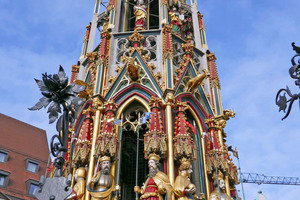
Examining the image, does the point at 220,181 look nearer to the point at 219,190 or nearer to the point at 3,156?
the point at 219,190

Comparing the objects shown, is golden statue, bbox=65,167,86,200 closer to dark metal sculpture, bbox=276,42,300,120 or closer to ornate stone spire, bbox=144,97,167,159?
ornate stone spire, bbox=144,97,167,159

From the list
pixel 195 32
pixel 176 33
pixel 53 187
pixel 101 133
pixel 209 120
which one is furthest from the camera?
pixel 195 32

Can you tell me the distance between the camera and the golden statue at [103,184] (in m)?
14.2

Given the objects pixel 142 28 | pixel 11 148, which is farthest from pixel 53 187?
pixel 11 148

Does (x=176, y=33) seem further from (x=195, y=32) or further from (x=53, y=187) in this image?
(x=53, y=187)

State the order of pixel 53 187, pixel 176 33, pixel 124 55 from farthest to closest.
Answer: pixel 176 33 → pixel 124 55 → pixel 53 187

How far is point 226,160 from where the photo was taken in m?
17.0

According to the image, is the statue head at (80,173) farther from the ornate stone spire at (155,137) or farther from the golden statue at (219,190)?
the golden statue at (219,190)

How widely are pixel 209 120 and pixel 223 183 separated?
11.2ft

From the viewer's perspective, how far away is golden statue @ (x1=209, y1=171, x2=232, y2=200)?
51.1 ft

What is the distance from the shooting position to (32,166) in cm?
2602

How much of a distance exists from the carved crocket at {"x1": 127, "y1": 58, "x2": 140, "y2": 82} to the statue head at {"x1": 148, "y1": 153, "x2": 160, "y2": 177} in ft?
16.1

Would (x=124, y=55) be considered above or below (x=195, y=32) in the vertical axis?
below

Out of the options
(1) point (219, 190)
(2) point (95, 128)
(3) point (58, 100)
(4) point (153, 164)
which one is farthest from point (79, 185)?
(3) point (58, 100)
